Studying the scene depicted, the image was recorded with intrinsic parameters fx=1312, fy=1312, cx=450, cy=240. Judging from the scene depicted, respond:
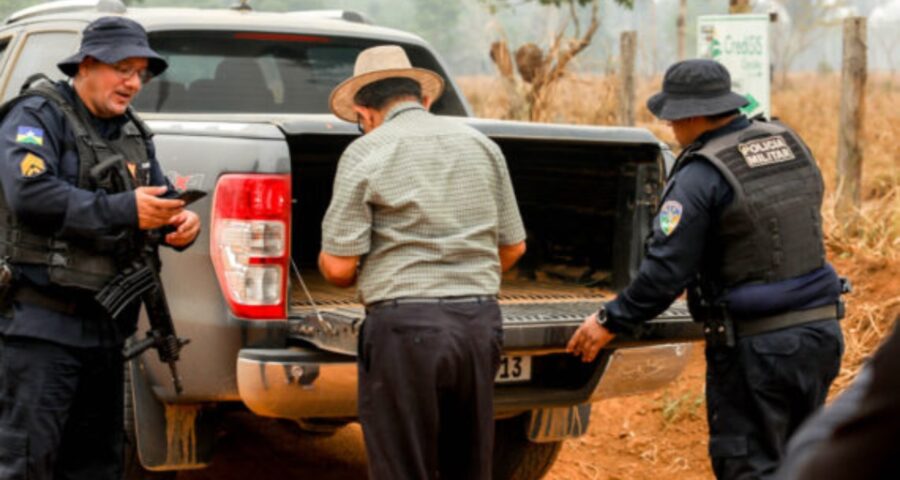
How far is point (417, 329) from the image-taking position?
3.44 m

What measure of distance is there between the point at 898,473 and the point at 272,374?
273 centimetres

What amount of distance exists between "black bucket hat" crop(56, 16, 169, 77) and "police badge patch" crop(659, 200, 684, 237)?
5.08ft

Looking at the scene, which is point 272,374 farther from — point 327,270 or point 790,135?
point 790,135

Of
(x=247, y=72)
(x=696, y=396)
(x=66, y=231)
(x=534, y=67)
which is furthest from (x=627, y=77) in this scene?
(x=66, y=231)

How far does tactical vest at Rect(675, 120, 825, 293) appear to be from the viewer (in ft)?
12.2

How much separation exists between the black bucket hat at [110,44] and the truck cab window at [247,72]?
1.39 metres

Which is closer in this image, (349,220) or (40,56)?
(349,220)

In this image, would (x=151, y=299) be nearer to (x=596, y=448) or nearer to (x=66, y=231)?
(x=66, y=231)

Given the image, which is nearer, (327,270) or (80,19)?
(327,270)

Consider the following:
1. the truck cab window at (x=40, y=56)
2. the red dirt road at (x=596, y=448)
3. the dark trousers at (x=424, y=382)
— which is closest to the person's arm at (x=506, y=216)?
the dark trousers at (x=424, y=382)

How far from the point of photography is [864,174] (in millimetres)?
10242

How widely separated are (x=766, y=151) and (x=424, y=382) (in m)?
1.22

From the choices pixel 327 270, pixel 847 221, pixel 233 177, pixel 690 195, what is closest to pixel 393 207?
pixel 327 270

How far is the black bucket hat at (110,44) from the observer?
3.71 metres
